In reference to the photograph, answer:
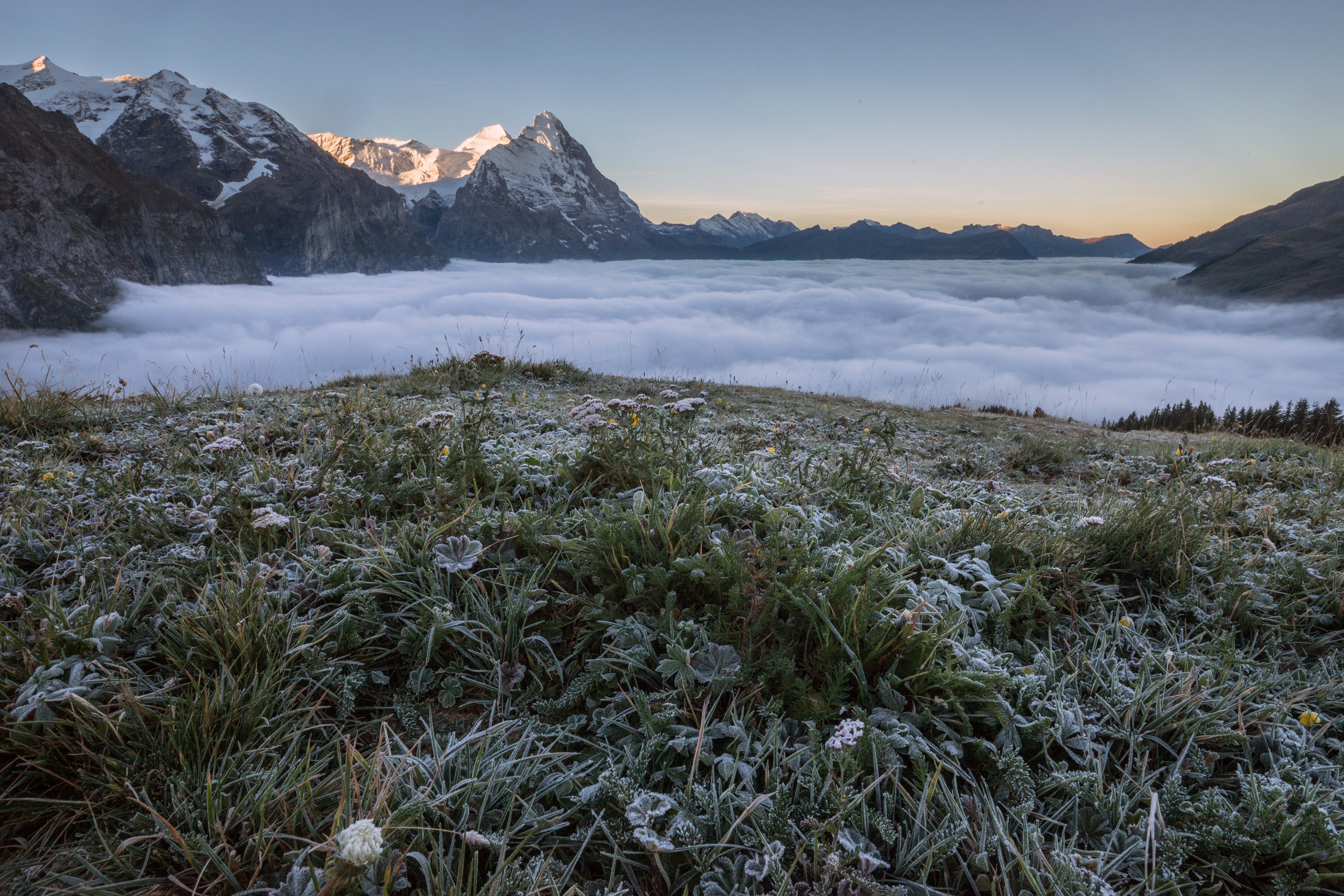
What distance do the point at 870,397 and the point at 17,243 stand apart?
239018mm

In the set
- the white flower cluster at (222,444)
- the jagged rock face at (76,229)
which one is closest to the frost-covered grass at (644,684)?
the white flower cluster at (222,444)

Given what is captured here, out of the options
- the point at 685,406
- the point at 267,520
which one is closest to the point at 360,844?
the point at 267,520

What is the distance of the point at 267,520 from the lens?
2988 millimetres

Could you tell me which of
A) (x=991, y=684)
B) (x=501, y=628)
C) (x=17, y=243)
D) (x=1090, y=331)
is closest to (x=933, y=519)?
(x=991, y=684)

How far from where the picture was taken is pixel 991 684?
220 cm

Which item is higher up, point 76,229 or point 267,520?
point 76,229

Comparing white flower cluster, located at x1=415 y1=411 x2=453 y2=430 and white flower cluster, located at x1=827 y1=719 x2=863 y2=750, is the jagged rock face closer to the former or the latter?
white flower cluster, located at x1=415 y1=411 x2=453 y2=430

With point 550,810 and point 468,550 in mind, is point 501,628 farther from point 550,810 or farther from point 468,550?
point 550,810

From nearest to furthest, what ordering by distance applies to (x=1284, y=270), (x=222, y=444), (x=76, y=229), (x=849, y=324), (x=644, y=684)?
(x=644, y=684)
(x=222, y=444)
(x=849, y=324)
(x=76, y=229)
(x=1284, y=270)

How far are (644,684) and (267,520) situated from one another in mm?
2249

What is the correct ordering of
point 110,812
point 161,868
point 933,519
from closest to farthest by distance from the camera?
point 161,868 < point 110,812 < point 933,519

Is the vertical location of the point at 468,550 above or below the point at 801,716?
above

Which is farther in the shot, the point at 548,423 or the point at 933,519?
the point at 548,423

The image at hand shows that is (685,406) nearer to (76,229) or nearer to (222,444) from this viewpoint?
(222,444)
